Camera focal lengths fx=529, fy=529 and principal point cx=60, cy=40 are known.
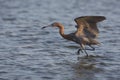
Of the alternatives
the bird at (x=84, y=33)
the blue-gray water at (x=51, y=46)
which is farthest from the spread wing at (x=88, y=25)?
the blue-gray water at (x=51, y=46)

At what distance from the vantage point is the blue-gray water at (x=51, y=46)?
36.7 feet

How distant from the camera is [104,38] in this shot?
15461mm

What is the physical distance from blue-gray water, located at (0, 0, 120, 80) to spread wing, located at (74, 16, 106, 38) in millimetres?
575

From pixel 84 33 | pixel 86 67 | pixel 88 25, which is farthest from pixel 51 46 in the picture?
pixel 86 67

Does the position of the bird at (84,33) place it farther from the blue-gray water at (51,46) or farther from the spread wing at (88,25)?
the blue-gray water at (51,46)

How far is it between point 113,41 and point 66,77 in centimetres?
444

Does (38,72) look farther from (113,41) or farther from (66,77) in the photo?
(113,41)

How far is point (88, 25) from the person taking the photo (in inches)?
512

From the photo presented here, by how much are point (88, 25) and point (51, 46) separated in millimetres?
1677

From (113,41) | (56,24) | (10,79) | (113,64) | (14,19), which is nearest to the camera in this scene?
(10,79)

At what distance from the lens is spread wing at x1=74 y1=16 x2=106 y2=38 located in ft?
41.5

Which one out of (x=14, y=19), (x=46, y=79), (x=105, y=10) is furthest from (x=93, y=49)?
(x=105, y=10)

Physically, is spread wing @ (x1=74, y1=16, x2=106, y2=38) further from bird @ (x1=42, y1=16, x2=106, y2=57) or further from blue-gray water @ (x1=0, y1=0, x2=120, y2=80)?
blue-gray water @ (x1=0, y1=0, x2=120, y2=80)

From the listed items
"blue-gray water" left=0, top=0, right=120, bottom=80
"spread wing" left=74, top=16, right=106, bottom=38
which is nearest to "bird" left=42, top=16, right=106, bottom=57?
"spread wing" left=74, top=16, right=106, bottom=38
